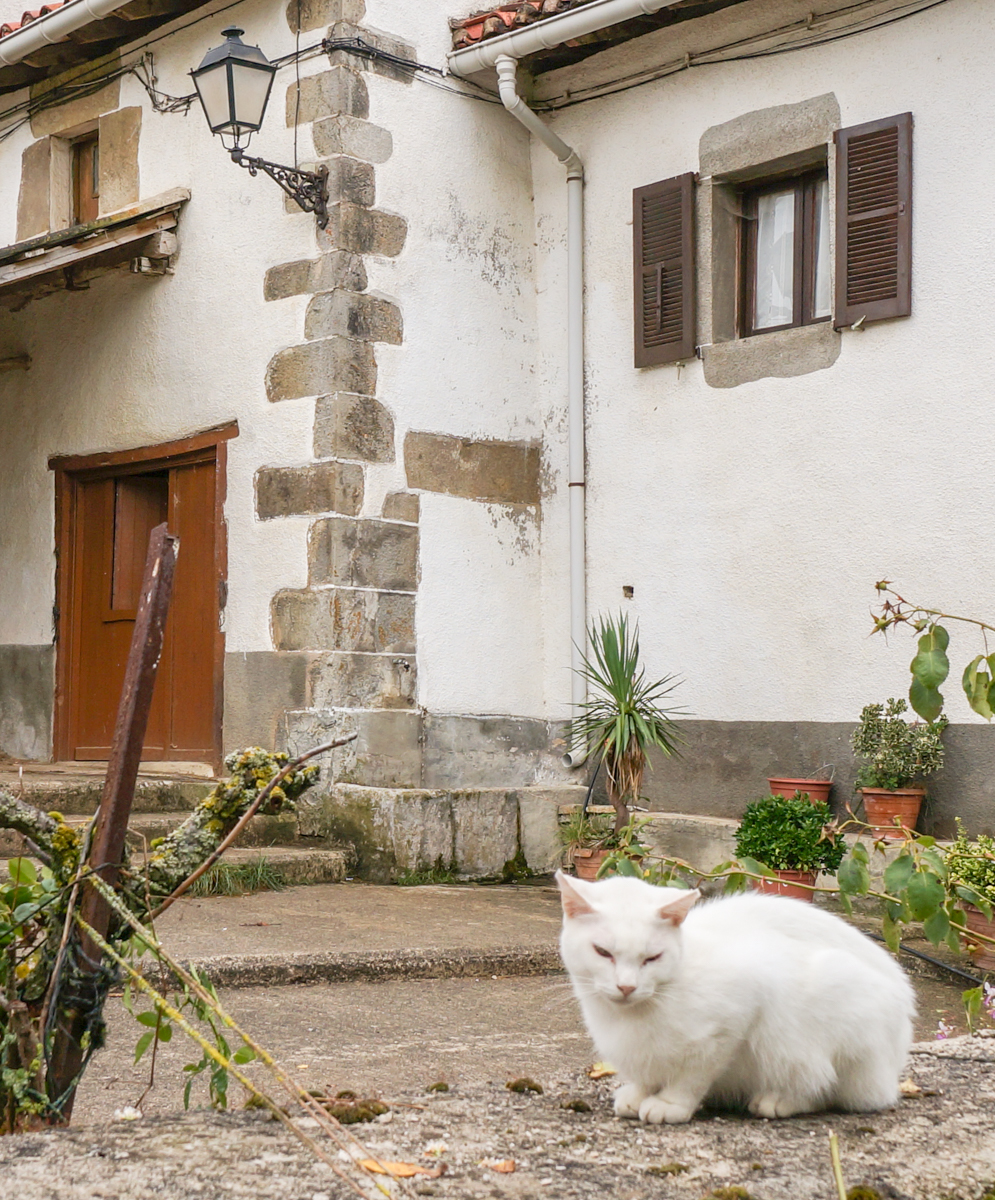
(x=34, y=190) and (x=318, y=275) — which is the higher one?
Result: (x=34, y=190)

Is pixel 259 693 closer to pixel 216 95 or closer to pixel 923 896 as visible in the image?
pixel 216 95

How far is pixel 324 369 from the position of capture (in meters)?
7.55

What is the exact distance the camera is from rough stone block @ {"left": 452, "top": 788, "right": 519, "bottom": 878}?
7344 millimetres

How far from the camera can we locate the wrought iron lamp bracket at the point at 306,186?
7.49m

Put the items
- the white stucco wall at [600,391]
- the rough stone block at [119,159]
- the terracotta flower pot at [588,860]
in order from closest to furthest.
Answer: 1. the white stucco wall at [600,391]
2. the terracotta flower pot at [588,860]
3. the rough stone block at [119,159]

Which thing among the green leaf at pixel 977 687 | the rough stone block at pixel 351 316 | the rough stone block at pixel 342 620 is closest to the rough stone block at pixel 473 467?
the rough stone block at pixel 351 316

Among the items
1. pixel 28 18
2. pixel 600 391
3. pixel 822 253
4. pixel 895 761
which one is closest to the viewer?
pixel 895 761

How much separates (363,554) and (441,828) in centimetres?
153

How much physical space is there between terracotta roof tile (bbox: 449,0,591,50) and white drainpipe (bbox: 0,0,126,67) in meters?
1.92

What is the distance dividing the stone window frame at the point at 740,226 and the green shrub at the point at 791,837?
2.37 m

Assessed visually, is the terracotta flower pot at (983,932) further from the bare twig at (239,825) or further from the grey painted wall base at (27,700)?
the grey painted wall base at (27,700)

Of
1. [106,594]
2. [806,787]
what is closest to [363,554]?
[106,594]

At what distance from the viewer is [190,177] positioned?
8.27 metres

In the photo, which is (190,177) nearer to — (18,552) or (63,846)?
(18,552)
